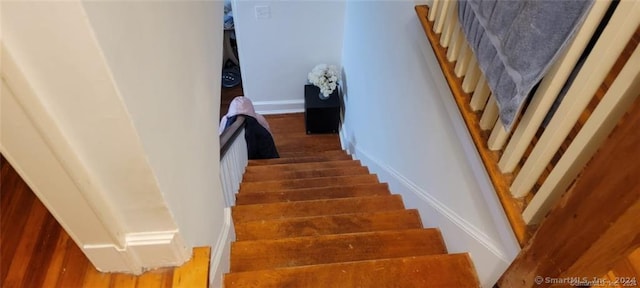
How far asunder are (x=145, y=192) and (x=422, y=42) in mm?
1465

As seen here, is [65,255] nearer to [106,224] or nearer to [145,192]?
[106,224]

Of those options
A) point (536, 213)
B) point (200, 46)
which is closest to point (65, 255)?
point (200, 46)

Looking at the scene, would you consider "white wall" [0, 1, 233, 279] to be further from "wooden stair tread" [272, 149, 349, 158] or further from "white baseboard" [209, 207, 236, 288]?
"wooden stair tread" [272, 149, 349, 158]

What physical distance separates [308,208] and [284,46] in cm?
239

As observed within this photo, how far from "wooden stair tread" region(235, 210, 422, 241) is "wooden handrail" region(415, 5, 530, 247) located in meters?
→ 0.76

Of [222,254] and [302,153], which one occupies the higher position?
A: [222,254]

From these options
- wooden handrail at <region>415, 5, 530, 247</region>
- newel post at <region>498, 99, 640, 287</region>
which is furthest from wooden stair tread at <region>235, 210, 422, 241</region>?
newel post at <region>498, 99, 640, 287</region>

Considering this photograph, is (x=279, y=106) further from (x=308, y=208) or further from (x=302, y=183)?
(x=308, y=208)

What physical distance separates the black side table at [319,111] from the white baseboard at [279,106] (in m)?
0.33

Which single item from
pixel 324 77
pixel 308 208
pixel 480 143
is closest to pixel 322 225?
pixel 308 208

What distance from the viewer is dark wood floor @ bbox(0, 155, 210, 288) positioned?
1.10m

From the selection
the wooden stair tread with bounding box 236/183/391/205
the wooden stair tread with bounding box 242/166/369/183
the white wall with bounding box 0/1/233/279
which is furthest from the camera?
the wooden stair tread with bounding box 242/166/369/183

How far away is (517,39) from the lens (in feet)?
3.50

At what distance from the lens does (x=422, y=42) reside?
1935 millimetres
